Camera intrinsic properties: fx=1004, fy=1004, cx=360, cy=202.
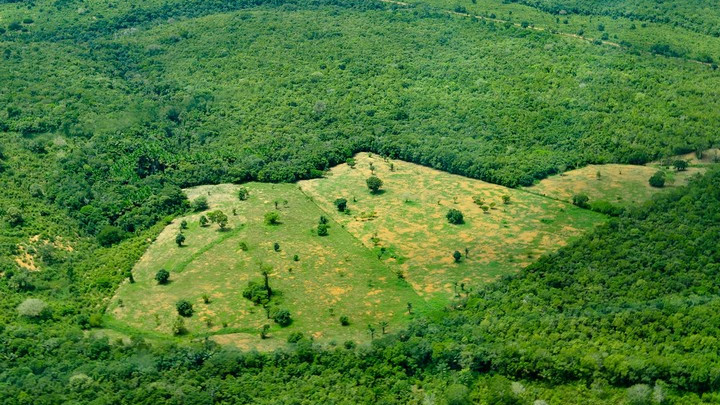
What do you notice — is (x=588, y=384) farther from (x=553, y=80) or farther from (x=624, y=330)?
(x=553, y=80)

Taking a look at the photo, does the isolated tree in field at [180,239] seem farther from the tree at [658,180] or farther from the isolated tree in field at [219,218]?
the tree at [658,180]

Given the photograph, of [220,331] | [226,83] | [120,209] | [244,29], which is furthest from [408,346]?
[244,29]

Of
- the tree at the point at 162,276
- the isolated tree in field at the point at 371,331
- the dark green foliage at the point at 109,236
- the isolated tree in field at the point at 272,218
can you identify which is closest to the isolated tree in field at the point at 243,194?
the isolated tree in field at the point at 272,218

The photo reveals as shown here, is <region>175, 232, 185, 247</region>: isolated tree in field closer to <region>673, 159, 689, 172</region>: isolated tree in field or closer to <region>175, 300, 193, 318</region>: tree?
<region>175, 300, 193, 318</region>: tree

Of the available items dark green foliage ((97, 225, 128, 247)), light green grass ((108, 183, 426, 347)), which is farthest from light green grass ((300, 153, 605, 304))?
dark green foliage ((97, 225, 128, 247))

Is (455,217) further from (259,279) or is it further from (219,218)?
(219,218)

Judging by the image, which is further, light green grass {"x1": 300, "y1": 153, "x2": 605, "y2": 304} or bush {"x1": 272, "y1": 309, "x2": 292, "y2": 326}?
light green grass {"x1": 300, "y1": 153, "x2": 605, "y2": 304}
